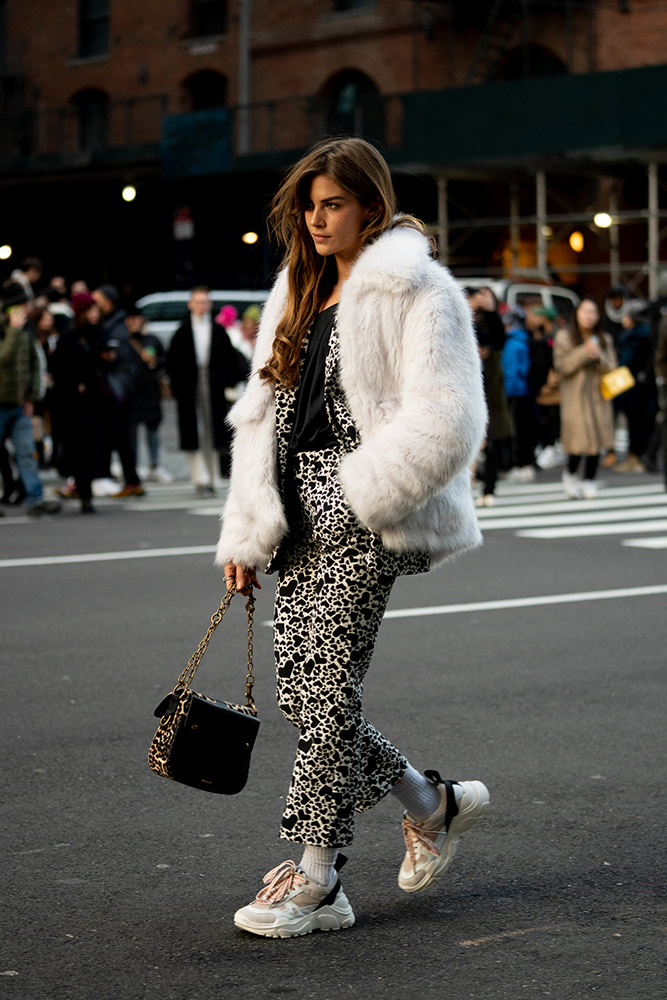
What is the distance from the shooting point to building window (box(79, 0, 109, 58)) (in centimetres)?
4303

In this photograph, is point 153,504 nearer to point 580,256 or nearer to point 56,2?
point 580,256

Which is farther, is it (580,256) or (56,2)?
(56,2)

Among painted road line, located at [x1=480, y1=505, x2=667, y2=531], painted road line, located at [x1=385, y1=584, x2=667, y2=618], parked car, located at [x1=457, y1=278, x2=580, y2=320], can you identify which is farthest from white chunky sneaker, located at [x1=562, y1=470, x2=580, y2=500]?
parked car, located at [x1=457, y1=278, x2=580, y2=320]

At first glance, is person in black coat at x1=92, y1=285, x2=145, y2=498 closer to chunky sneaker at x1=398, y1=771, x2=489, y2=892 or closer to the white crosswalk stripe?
the white crosswalk stripe

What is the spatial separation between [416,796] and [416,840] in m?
0.11

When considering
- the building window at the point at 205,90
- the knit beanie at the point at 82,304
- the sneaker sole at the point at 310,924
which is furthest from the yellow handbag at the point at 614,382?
the building window at the point at 205,90

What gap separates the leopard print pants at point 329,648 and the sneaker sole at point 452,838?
1.06 ft

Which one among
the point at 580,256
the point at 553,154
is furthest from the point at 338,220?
the point at 580,256

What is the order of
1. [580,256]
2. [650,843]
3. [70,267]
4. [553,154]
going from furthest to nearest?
[70,267]
[580,256]
[553,154]
[650,843]

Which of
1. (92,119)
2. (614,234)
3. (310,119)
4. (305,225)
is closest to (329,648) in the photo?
(305,225)

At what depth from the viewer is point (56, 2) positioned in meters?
43.5

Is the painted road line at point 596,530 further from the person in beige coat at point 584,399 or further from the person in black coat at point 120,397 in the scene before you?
the person in black coat at point 120,397

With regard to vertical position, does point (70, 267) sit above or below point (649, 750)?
above

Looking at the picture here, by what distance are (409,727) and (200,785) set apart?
7.35ft
